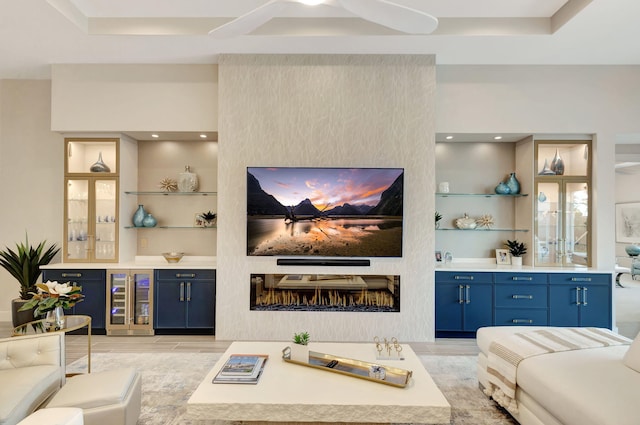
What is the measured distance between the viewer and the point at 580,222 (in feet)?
14.4

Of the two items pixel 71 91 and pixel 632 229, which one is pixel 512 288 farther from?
pixel 632 229

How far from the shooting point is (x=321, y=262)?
4020mm

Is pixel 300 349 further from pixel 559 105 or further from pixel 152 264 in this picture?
pixel 559 105

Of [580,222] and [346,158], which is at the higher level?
[346,158]

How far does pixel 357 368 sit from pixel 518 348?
1119mm

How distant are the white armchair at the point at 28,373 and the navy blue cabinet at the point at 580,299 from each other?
184 inches

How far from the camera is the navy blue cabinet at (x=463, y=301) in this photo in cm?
412

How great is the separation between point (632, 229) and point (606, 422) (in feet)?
29.9

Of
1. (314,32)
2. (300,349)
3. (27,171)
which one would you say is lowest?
(300,349)

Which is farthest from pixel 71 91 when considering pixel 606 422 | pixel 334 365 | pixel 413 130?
pixel 606 422

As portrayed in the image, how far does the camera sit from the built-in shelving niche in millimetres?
4105

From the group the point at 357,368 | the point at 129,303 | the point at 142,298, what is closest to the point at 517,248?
the point at 357,368

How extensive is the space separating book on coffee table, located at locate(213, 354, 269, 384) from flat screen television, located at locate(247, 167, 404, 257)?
1.59 metres

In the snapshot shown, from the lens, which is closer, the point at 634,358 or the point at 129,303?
the point at 634,358
